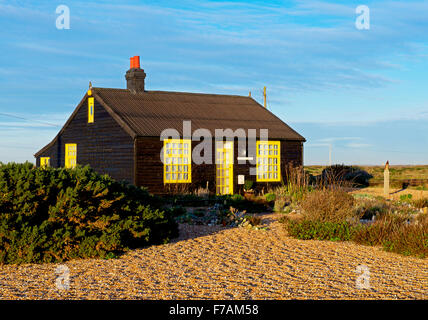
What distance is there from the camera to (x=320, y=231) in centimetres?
1042

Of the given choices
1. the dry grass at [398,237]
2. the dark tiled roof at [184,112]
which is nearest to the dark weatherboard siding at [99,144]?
the dark tiled roof at [184,112]

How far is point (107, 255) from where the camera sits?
27.5 ft

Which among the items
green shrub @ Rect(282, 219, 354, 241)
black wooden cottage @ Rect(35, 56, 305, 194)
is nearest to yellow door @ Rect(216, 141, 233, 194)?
black wooden cottage @ Rect(35, 56, 305, 194)

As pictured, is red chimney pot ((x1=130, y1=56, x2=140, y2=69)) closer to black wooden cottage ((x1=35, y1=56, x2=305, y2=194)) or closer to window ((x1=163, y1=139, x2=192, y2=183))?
black wooden cottage ((x1=35, y1=56, x2=305, y2=194))

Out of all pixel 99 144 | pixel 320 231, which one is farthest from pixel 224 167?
pixel 320 231

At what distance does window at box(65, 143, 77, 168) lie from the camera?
23953 mm

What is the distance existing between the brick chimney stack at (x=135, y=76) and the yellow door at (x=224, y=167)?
486cm

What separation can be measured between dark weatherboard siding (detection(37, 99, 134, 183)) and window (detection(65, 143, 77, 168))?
0.24 m

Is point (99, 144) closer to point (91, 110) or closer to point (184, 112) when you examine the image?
point (91, 110)

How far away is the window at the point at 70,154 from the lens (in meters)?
24.0

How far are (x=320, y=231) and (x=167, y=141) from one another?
34.4ft
